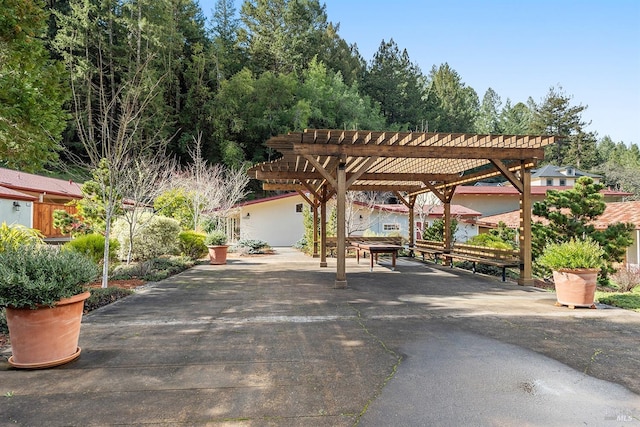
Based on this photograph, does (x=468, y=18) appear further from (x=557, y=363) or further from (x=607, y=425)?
(x=607, y=425)

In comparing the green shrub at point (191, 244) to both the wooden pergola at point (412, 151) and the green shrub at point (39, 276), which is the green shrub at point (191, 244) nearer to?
the wooden pergola at point (412, 151)

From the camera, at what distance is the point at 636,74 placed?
586 inches

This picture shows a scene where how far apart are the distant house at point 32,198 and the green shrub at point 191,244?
6.19 meters

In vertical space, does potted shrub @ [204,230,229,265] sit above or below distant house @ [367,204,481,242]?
below

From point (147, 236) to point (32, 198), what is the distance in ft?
25.6

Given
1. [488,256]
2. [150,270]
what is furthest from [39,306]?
[488,256]

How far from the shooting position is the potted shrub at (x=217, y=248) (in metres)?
13.0

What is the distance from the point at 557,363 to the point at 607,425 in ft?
3.86

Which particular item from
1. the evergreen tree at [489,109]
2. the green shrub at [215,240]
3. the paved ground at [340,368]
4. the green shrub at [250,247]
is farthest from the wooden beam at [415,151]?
the evergreen tree at [489,109]

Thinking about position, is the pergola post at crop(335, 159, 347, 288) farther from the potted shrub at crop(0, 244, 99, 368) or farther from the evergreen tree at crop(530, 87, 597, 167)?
the evergreen tree at crop(530, 87, 597, 167)

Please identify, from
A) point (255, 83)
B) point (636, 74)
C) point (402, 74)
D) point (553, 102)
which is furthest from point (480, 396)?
point (553, 102)

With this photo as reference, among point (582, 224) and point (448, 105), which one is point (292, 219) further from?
point (448, 105)

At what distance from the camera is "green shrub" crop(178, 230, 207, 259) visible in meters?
13.8

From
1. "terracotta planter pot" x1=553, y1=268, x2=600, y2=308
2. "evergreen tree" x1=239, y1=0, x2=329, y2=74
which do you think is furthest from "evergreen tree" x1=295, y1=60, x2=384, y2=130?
"terracotta planter pot" x1=553, y1=268, x2=600, y2=308
